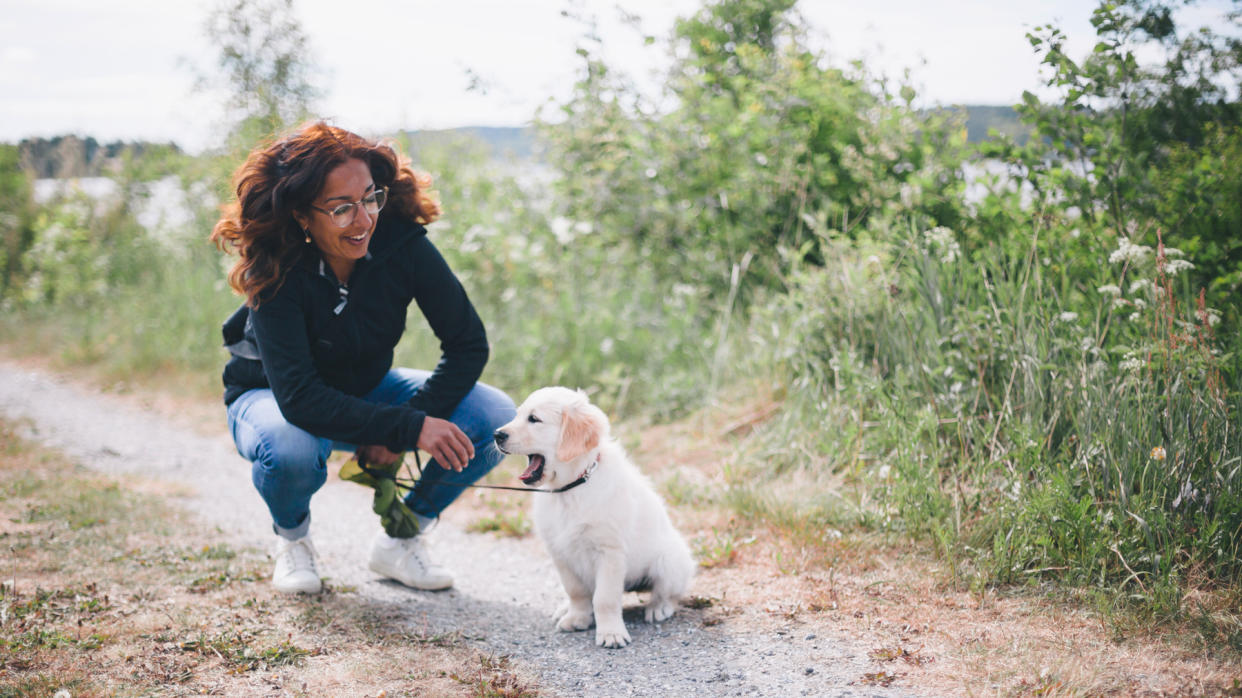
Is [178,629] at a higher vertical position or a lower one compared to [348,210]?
lower

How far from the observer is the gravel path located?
8.48 ft

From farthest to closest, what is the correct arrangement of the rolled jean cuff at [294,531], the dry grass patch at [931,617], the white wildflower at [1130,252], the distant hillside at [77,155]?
1. the distant hillside at [77,155]
2. the rolled jean cuff at [294,531]
3. the white wildflower at [1130,252]
4. the dry grass patch at [931,617]

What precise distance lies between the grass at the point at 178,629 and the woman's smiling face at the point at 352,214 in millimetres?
1286

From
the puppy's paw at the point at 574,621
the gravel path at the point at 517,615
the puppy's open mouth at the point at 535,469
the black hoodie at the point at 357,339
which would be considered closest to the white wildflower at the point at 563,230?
the gravel path at the point at 517,615

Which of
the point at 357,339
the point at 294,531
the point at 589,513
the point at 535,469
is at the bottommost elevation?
the point at 294,531

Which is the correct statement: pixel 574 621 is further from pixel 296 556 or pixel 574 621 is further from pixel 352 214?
pixel 352 214

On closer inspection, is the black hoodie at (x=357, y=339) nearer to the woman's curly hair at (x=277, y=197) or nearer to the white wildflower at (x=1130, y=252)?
→ the woman's curly hair at (x=277, y=197)

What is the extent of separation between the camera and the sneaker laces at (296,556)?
3.27 m

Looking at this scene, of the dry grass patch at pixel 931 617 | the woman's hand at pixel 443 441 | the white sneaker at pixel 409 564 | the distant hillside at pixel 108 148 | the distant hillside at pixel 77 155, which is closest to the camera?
the dry grass patch at pixel 931 617

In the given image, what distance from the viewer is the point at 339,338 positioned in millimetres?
3121

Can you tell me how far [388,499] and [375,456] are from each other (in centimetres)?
19

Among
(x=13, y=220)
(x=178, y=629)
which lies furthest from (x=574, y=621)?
(x=13, y=220)

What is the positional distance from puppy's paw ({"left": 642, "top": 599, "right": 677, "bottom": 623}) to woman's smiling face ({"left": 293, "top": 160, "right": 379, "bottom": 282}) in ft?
5.27

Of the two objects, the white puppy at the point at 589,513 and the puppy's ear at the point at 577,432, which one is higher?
the puppy's ear at the point at 577,432
